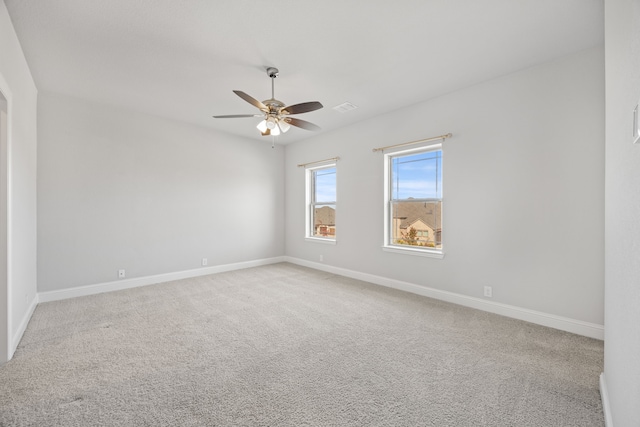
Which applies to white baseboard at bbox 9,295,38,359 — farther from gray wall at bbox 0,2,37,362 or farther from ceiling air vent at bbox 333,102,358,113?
ceiling air vent at bbox 333,102,358,113

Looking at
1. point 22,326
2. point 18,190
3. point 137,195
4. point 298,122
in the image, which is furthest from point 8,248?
point 298,122

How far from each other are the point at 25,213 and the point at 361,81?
4111 mm

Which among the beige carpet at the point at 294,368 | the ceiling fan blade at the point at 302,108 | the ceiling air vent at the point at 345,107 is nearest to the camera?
the beige carpet at the point at 294,368

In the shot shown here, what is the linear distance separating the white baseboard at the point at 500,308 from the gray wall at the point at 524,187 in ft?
0.21

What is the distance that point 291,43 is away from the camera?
105 inches

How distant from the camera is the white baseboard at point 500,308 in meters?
2.74

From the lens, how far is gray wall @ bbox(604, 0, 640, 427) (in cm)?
102

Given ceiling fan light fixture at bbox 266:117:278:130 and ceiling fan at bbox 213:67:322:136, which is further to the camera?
ceiling fan light fixture at bbox 266:117:278:130

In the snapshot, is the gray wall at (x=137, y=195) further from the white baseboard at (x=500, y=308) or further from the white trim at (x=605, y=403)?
the white trim at (x=605, y=403)

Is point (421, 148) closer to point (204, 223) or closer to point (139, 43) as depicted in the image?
point (139, 43)

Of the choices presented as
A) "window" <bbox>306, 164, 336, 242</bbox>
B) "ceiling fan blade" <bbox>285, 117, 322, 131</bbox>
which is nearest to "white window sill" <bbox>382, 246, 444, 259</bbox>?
"window" <bbox>306, 164, 336, 242</bbox>

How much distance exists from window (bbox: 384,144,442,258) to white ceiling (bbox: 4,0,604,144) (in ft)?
3.05

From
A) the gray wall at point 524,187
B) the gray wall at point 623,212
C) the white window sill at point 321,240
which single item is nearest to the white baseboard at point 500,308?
the gray wall at point 524,187

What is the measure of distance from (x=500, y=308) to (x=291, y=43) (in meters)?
3.72
